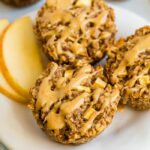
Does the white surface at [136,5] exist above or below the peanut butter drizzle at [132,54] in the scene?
below

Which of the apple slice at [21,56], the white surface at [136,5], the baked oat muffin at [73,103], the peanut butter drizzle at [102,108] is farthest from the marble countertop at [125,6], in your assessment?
the peanut butter drizzle at [102,108]

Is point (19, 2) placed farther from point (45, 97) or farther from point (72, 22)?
point (45, 97)

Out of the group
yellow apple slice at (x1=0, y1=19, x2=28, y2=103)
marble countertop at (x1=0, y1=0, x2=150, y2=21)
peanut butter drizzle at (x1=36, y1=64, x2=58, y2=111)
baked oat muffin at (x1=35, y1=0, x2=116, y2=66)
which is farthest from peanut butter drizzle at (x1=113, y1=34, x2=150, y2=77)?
marble countertop at (x1=0, y1=0, x2=150, y2=21)

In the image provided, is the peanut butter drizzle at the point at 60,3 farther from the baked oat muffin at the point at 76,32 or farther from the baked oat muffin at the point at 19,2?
the baked oat muffin at the point at 19,2

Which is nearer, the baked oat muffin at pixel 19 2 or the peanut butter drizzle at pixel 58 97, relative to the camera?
the peanut butter drizzle at pixel 58 97

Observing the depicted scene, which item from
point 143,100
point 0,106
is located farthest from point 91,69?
point 0,106

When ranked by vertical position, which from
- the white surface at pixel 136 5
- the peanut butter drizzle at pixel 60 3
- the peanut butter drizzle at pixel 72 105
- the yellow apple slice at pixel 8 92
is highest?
the peanut butter drizzle at pixel 60 3

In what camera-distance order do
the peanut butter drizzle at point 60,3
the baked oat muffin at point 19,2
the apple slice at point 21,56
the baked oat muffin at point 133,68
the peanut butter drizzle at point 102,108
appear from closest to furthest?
the peanut butter drizzle at point 102,108, the baked oat muffin at point 133,68, the apple slice at point 21,56, the peanut butter drizzle at point 60,3, the baked oat muffin at point 19,2

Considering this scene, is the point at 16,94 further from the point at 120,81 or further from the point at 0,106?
the point at 120,81
